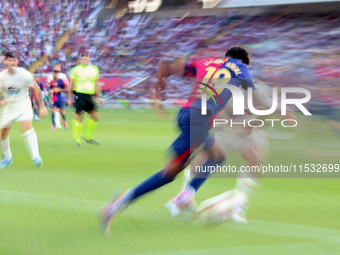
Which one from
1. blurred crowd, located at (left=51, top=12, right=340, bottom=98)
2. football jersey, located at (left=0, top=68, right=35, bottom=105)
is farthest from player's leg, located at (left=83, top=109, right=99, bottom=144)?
blurred crowd, located at (left=51, top=12, right=340, bottom=98)

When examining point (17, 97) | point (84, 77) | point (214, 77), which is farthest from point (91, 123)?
point (214, 77)

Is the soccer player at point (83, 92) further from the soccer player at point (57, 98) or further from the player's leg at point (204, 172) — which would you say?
the player's leg at point (204, 172)

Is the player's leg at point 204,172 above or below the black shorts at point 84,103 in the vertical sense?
above

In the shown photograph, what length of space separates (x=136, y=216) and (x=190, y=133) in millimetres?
1216

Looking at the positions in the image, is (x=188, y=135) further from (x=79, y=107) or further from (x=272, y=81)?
(x=272, y=81)

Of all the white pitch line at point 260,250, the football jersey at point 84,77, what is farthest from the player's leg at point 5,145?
the white pitch line at point 260,250

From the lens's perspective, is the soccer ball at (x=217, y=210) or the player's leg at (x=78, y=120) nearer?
the soccer ball at (x=217, y=210)

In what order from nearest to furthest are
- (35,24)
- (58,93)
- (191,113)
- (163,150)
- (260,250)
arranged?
(260,250) → (191,113) → (163,150) → (58,93) → (35,24)

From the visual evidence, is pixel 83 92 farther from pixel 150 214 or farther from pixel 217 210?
pixel 217 210

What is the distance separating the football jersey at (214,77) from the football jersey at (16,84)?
3.85m

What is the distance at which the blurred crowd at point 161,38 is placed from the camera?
1000 inches

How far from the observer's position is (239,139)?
455 cm

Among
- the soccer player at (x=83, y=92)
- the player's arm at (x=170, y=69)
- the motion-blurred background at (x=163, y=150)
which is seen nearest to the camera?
the motion-blurred background at (x=163, y=150)

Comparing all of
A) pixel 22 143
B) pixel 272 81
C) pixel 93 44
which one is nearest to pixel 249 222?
pixel 22 143
